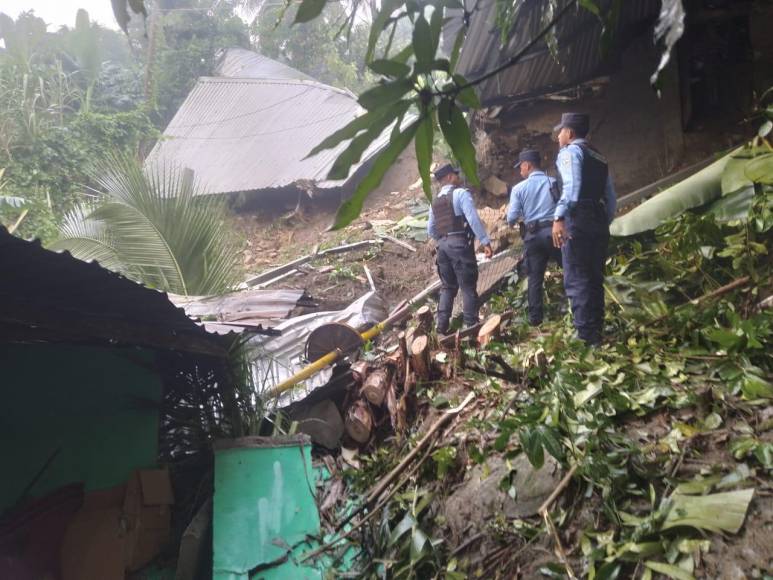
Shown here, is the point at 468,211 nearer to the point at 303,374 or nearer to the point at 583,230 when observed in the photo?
the point at 583,230

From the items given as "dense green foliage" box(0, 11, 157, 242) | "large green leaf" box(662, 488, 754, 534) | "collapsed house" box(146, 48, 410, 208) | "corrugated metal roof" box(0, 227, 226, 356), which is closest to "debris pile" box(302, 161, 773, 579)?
"large green leaf" box(662, 488, 754, 534)

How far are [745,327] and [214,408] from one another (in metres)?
3.49

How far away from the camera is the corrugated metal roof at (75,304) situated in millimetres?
2510

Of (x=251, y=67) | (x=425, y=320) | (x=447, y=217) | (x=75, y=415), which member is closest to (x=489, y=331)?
(x=425, y=320)

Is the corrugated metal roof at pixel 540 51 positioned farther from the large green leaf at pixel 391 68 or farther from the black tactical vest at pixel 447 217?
the large green leaf at pixel 391 68

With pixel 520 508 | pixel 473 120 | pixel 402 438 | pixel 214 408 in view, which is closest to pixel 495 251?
pixel 473 120

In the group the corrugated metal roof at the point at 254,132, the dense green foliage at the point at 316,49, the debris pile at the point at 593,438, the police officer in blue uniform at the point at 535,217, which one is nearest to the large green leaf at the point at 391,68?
the debris pile at the point at 593,438

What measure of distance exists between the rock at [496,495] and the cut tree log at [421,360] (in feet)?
3.46

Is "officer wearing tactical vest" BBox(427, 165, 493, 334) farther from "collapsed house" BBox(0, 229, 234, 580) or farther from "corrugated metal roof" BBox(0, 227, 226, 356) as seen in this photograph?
"corrugated metal roof" BBox(0, 227, 226, 356)

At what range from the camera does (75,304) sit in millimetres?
3082

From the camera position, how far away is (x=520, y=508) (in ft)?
9.68

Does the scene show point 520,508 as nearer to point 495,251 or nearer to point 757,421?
point 757,421

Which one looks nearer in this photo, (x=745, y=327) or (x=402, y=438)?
(x=745, y=327)

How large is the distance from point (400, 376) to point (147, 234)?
3246mm
